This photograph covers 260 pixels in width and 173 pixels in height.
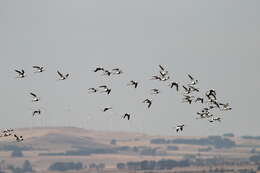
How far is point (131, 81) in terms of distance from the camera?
131 metres

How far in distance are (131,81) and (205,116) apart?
41.5 ft

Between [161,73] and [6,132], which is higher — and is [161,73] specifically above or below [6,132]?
above

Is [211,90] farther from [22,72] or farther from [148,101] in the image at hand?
[22,72]

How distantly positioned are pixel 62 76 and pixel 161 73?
573 inches

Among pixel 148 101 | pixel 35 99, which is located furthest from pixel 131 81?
pixel 35 99

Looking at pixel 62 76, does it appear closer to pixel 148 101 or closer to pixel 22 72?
pixel 22 72

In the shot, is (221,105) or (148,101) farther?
(221,105)

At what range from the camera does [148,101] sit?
128375 mm

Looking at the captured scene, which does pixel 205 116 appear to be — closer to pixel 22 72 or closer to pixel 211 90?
pixel 211 90

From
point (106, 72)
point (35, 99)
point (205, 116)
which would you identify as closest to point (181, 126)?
point (205, 116)

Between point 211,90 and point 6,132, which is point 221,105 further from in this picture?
point 6,132

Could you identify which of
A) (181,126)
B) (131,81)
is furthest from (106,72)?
(181,126)

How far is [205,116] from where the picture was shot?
5349 inches

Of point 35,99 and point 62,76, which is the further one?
point 62,76
